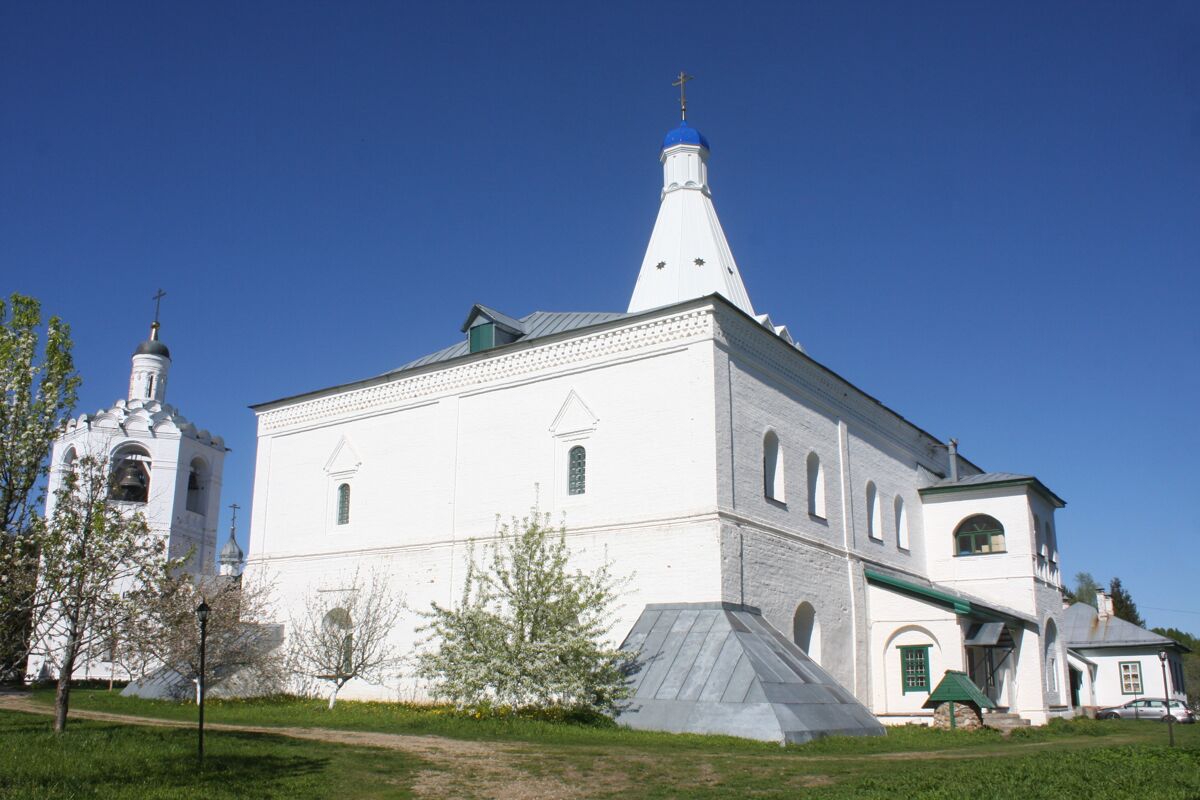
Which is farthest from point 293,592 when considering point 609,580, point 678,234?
point 678,234

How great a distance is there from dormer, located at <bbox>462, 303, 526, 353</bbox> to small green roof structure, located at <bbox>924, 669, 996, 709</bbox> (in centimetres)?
1239

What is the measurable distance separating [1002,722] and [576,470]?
10316 mm

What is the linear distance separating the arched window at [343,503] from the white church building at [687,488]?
2.6 inches

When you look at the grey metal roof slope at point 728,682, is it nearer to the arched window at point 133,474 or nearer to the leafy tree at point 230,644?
the leafy tree at point 230,644

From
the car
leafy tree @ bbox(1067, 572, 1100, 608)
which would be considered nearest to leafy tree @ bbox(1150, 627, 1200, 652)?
leafy tree @ bbox(1067, 572, 1100, 608)

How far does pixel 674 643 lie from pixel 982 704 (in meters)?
6.59

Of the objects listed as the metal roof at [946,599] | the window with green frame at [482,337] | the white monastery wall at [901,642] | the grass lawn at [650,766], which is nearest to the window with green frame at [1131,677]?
the metal roof at [946,599]

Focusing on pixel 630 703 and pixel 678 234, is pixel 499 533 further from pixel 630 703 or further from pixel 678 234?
pixel 678 234

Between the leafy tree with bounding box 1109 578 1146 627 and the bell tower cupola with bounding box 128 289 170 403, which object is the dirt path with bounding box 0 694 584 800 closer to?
the bell tower cupola with bounding box 128 289 170 403

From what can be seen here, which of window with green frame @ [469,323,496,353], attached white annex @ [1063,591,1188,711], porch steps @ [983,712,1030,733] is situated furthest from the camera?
attached white annex @ [1063,591,1188,711]

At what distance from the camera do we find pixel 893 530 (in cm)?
2864

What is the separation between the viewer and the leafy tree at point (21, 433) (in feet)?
45.6

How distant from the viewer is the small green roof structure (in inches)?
818

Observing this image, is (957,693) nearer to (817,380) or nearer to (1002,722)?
(1002,722)
